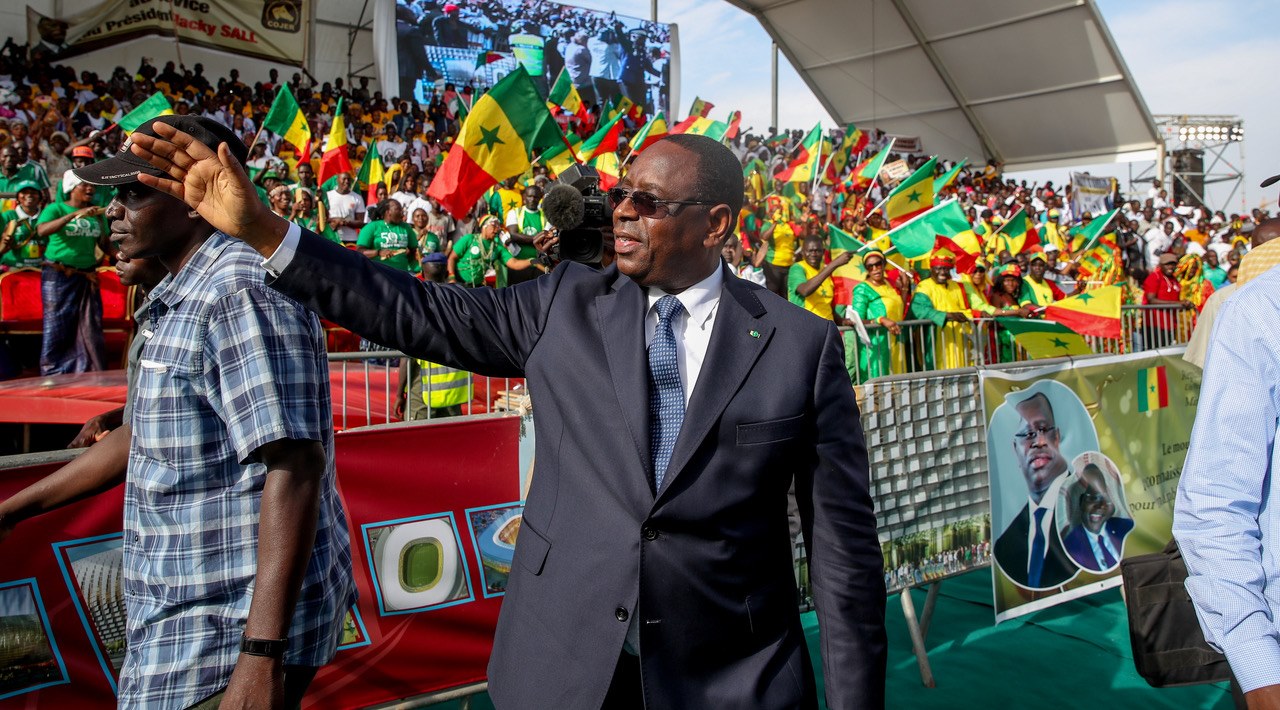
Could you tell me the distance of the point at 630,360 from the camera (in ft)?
6.43

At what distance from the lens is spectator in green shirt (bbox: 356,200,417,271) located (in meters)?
9.80

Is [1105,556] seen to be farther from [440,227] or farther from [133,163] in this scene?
[440,227]

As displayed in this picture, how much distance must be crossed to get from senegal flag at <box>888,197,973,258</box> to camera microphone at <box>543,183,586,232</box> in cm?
627

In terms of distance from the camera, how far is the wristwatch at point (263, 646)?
1.86 metres

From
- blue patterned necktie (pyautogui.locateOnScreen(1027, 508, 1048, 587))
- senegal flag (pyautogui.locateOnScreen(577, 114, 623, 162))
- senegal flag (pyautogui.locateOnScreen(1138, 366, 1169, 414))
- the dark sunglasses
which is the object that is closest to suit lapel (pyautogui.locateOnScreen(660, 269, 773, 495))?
the dark sunglasses

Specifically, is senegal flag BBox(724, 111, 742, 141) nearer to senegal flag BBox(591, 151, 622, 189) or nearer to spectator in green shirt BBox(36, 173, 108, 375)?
senegal flag BBox(591, 151, 622, 189)

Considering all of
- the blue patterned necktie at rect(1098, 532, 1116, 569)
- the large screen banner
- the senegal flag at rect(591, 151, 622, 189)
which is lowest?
the blue patterned necktie at rect(1098, 532, 1116, 569)

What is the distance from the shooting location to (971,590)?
5.73m

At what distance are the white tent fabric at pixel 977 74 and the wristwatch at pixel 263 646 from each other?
1175 inches

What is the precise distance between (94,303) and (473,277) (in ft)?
11.5

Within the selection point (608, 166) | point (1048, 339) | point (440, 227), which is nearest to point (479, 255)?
point (440, 227)

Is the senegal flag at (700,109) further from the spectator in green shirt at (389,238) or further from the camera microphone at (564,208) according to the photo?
the camera microphone at (564,208)

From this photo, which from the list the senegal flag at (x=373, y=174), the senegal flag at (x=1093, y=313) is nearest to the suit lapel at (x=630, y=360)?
the senegal flag at (x=1093, y=313)

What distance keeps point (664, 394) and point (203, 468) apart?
0.98 meters
